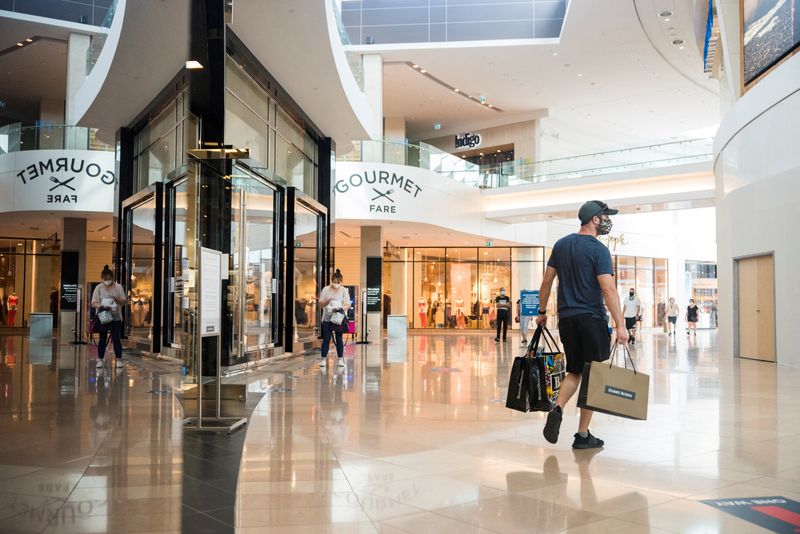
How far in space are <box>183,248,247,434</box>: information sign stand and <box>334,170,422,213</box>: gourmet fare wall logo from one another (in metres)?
15.7

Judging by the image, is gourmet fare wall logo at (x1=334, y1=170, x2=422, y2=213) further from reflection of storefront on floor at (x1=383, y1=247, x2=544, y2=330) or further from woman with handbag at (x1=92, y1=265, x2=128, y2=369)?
woman with handbag at (x1=92, y1=265, x2=128, y2=369)

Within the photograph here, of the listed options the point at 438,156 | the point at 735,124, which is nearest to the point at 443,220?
the point at 438,156

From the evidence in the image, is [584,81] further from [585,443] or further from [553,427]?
[553,427]

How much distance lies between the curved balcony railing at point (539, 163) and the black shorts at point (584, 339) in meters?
17.3

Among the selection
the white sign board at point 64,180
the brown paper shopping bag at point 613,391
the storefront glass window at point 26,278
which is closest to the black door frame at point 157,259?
the white sign board at point 64,180

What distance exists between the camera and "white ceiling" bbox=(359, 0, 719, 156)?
68.5 feet

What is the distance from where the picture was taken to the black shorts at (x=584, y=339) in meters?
4.96

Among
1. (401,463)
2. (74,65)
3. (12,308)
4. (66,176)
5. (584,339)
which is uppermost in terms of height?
(74,65)

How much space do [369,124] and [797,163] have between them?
8301 millimetres

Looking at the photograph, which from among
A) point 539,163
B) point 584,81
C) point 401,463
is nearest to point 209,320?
point 401,463

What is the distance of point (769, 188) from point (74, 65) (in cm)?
1815

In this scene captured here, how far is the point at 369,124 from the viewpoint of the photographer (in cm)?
1577

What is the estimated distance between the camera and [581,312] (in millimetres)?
5031

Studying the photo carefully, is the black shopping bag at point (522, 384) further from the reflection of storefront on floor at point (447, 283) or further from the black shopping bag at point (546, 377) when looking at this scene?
the reflection of storefront on floor at point (447, 283)
